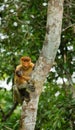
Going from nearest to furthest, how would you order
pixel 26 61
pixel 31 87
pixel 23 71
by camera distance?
pixel 31 87, pixel 26 61, pixel 23 71

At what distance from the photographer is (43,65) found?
456 centimetres

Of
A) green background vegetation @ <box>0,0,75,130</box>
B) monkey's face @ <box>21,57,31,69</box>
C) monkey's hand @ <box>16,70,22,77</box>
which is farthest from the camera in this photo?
green background vegetation @ <box>0,0,75,130</box>

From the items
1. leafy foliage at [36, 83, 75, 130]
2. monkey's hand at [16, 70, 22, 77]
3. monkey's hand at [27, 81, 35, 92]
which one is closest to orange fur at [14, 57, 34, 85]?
monkey's hand at [16, 70, 22, 77]

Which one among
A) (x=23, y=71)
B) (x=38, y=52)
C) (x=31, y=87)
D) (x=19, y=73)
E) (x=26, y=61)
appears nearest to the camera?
(x=31, y=87)

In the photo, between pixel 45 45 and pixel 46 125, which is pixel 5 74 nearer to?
pixel 46 125

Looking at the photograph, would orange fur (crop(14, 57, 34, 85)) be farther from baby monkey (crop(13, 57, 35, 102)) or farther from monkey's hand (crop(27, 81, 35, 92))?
monkey's hand (crop(27, 81, 35, 92))

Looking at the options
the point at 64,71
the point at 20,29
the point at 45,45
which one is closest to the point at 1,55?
the point at 20,29

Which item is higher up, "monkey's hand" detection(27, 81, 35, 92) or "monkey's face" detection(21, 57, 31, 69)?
"monkey's hand" detection(27, 81, 35, 92)

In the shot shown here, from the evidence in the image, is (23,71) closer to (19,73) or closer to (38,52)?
(19,73)

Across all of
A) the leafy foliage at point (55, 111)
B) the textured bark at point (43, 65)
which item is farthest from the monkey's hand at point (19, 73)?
the textured bark at point (43, 65)

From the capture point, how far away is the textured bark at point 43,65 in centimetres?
455

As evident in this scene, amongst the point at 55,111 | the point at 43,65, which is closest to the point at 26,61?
the point at 55,111

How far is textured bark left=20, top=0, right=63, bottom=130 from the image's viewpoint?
455 centimetres

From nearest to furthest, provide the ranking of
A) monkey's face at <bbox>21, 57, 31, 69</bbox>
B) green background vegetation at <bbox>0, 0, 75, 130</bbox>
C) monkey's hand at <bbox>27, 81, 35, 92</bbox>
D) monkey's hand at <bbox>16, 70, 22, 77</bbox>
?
monkey's hand at <bbox>27, 81, 35, 92</bbox> < monkey's hand at <bbox>16, 70, 22, 77</bbox> < monkey's face at <bbox>21, 57, 31, 69</bbox> < green background vegetation at <bbox>0, 0, 75, 130</bbox>
